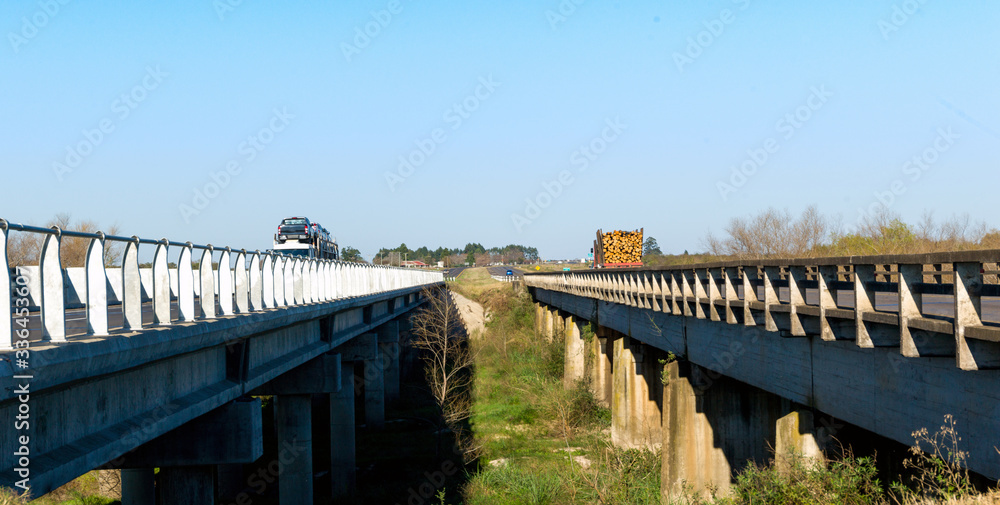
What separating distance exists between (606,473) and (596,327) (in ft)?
38.8

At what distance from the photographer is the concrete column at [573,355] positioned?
3623 cm

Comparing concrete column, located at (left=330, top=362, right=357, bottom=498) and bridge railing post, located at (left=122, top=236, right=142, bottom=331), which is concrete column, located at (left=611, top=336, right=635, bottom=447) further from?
bridge railing post, located at (left=122, top=236, right=142, bottom=331)

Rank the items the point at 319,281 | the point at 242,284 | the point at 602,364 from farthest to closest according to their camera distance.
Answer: the point at 602,364
the point at 319,281
the point at 242,284

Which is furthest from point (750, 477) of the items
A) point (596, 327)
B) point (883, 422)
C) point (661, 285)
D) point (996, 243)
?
point (996, 243)

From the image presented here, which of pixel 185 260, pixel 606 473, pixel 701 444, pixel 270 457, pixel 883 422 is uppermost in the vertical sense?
pixel 185 260

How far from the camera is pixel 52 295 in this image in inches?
270

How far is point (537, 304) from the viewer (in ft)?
179

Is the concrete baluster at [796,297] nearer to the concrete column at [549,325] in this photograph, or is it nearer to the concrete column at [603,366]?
the concrete column at [603,366]

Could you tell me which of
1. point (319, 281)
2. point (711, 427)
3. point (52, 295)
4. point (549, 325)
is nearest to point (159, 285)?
point (52, 295)

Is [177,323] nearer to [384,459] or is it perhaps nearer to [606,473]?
[606,473]

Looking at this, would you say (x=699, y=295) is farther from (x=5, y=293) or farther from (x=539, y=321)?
(x=539, y=321)

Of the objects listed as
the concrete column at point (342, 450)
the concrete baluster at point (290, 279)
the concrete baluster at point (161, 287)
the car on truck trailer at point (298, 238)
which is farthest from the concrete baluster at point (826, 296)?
the car on truck trailer at point (298, 238)

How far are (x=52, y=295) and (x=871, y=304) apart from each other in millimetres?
8700

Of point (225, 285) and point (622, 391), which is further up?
point (225, 285)
